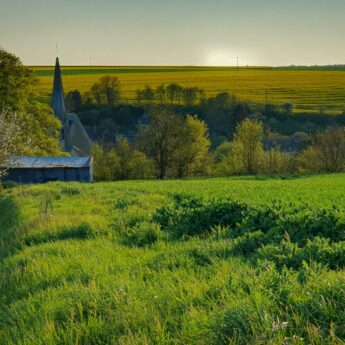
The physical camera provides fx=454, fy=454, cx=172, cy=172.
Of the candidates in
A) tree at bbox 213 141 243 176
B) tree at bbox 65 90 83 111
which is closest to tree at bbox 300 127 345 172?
tree at bbox 213 141 243 176

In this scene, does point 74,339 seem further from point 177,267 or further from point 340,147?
point 340,147

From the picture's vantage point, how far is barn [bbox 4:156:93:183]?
32250 millimetres

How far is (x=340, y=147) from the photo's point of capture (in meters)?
A: 46.0

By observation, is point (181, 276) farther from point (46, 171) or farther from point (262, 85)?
point (262, 85)

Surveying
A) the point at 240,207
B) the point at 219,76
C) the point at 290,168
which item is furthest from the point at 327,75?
the point at 240,207

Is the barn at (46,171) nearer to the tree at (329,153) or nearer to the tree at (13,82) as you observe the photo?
the tree at (13,82)

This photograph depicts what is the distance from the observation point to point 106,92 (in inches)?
3578

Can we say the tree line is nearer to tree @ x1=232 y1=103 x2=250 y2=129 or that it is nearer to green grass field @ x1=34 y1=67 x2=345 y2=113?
tree @ x1=232 y1=103 x2=250 y2=129

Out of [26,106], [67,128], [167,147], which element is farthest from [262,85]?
[26,106]

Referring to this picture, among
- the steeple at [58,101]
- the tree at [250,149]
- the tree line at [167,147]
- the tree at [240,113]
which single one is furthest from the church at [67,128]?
the tree at [240,113]

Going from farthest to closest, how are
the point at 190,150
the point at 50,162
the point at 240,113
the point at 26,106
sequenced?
the point at 240,113 < the point at 190,150 < the point at 26,106 < the point at 50,162

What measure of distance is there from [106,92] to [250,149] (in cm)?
4827

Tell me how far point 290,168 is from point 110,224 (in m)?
42.8

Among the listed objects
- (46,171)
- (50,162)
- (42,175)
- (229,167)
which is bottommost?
(229,167)
